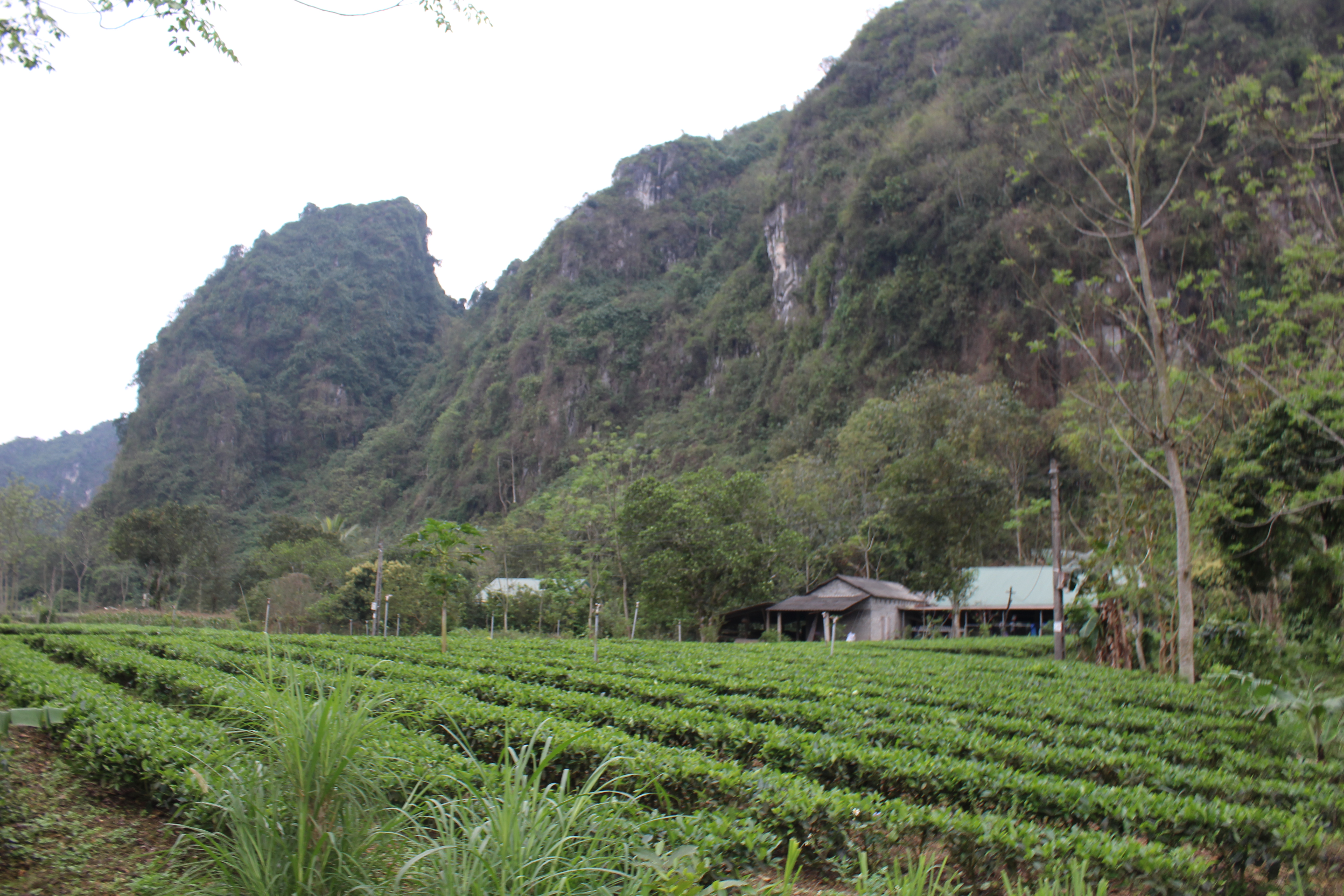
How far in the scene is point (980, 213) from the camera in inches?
2087

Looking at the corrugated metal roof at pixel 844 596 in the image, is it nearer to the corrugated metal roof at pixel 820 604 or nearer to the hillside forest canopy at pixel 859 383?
the corrugated metal roof at pixel 820 604

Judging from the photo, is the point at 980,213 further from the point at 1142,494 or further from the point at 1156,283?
the point at 1142,494

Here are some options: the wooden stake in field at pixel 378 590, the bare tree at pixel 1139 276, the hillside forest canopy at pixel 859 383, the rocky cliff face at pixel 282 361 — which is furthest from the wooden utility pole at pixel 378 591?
the rocky cliff face at pixel 282 361

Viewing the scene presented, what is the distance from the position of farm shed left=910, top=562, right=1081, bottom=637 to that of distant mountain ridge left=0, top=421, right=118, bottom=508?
12876 centimetres

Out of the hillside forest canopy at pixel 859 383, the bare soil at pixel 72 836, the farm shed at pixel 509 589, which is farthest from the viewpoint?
the farm shed at pixel 509 589

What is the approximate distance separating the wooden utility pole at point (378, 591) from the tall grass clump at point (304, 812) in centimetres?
2102

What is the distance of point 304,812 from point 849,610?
104 feet

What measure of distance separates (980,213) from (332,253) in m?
102

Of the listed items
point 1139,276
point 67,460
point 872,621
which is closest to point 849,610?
point 872,621

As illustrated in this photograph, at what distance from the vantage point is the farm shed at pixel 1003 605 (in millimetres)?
33344

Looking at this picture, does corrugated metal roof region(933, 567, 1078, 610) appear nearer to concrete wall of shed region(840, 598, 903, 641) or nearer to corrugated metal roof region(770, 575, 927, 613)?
corrugated metal roof region(770, 575, 927, 613)

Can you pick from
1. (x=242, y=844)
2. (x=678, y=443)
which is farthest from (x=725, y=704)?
(x=678, y=443)

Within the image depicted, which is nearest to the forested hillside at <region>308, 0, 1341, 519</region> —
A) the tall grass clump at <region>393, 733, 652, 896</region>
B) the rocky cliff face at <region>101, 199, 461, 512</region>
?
the rocky cliff face at <region>101, 199, 461, 512</region>

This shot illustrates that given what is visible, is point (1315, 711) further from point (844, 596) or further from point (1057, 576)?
point (844, 596)
